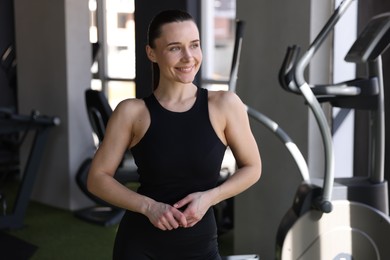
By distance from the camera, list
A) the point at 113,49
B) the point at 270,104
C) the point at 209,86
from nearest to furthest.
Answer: the point at 270,104
the point at 209,86
the point at 113,49

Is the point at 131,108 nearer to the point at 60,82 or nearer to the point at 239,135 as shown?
the point at 239,135

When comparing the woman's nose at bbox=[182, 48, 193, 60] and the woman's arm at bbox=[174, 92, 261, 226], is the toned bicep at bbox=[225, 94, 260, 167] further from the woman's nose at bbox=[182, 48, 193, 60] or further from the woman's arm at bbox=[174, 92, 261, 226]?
the woman's nose at bbox=[182, 48, 193, 60]

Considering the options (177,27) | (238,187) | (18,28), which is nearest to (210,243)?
(238,187)

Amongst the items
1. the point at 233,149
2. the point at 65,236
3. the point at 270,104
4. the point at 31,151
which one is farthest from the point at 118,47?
the point at 233,149

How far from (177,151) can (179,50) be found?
0.25 m

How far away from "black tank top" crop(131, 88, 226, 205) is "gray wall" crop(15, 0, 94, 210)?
363 centimetres

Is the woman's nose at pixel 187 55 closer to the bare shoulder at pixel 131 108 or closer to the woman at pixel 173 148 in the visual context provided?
the woman at pixel 173 148

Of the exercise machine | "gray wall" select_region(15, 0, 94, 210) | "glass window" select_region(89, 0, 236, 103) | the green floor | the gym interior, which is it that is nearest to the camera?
the gym interior

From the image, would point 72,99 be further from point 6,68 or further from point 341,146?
point 341,146

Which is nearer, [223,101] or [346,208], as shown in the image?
[223,101]

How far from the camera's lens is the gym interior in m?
3.21

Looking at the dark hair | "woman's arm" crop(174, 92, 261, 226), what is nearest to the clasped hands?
"woman's arm" crop(174, 92, 261, 226)

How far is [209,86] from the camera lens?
5629 mm

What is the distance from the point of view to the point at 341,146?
3.43m
